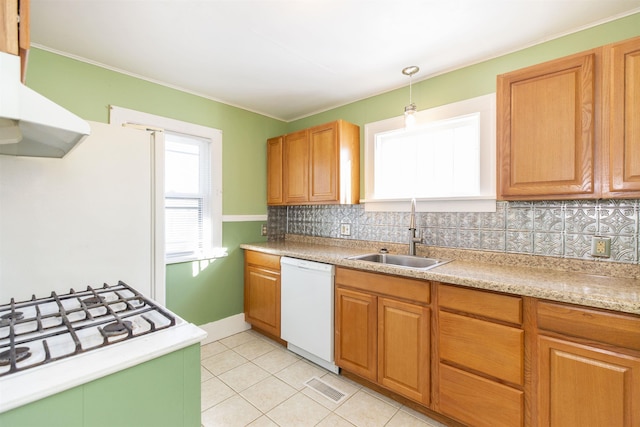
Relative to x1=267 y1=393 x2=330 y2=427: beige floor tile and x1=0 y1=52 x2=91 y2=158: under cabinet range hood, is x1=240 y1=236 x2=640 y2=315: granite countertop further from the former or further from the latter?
x1=0 y1=52 x2=91 y2=158: under cabinet range hood

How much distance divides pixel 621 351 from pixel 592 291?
0.24 metres

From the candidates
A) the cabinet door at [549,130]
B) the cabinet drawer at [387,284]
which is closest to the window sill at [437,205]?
the cabinet door at [549,130]

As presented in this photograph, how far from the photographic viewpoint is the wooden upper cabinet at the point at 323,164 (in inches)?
104

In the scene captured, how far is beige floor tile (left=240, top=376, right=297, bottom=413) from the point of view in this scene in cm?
192

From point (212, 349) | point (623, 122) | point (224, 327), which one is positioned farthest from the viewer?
point (224, 327)

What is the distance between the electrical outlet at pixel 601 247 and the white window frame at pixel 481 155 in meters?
0.55

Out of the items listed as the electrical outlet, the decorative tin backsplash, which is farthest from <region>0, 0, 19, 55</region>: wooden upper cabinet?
the electrical outlet

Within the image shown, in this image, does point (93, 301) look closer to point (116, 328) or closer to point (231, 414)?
point (116, 328)

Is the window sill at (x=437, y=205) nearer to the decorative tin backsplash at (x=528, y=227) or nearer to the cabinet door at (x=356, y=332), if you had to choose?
the decorative tin backsplash at (x=528, y=227)

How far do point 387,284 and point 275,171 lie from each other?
6.22ft

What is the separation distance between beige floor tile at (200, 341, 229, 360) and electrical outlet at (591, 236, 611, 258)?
287 centimetres

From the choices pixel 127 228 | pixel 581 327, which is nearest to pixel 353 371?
pixel 581 327

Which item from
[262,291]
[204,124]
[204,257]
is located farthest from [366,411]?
[204,124]

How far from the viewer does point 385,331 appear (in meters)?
1.90
